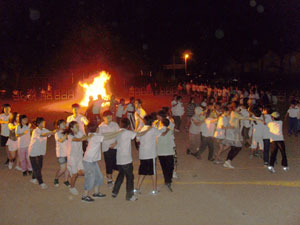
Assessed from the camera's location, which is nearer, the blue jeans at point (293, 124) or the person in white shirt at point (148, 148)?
the person in white shirt at point (148, 148)

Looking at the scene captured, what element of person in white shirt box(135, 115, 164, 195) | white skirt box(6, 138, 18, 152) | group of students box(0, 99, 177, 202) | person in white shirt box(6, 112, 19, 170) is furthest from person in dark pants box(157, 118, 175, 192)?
white skirt box(6, 138, 18, 152)

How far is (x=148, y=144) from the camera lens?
698 cm

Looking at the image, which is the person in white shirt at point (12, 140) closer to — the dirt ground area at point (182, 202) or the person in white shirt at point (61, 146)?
the dirt ground area at point (182, 202)

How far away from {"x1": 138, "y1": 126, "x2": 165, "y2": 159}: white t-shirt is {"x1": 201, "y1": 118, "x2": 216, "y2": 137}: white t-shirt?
9.89ft

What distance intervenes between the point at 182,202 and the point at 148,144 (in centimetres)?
124

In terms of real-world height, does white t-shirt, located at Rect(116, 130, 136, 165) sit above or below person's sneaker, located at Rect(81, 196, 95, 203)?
above

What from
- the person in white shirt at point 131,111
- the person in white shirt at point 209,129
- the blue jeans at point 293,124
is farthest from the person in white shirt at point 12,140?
the blue jeans at point 293,124

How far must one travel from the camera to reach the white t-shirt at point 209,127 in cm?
972

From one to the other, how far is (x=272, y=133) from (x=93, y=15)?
37699 mm

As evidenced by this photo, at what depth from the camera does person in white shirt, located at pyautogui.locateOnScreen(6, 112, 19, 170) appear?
339 inches

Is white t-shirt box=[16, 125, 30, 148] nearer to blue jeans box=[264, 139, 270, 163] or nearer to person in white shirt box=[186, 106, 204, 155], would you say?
person in white shirt box=[186, 106, 204, 155]

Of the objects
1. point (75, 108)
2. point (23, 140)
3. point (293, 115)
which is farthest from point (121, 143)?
point (293, 115)

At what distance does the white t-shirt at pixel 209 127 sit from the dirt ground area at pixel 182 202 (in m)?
1.14

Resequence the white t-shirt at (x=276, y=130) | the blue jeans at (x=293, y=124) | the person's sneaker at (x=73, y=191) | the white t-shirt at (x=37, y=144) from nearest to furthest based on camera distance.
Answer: the person's sneaker at (x=73, y=191)
the white t-shirt at (x=37, y=144)
the white t-shirt at (x=276, y=130)
the blue jeans at (x=293, y=124)
